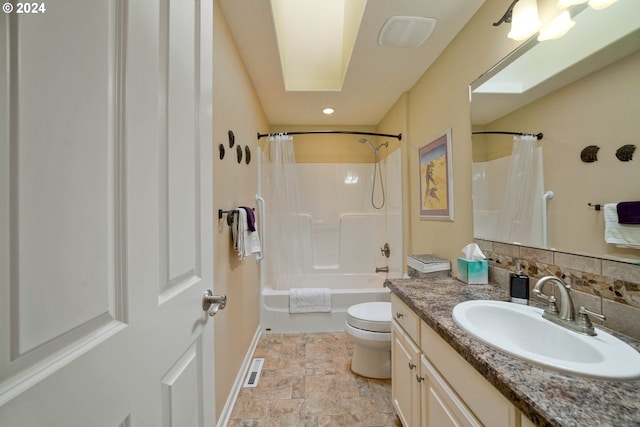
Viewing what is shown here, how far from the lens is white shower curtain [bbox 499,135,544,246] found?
1.14 meters

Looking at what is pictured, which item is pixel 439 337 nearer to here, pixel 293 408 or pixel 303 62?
pixel 293 408

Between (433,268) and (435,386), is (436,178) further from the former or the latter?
(435,386)

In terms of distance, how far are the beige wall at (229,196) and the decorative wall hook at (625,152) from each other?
5.50 ft

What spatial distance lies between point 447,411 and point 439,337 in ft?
0.79

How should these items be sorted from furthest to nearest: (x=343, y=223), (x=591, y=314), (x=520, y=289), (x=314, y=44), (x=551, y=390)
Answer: (x=343, y=223), (x=314, y=44), (x=520, y=289), (x=591, y=314), (x=551, y=390)

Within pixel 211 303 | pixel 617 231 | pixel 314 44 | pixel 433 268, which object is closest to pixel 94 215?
pixel 211 303

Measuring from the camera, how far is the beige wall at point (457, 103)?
1.38 meters

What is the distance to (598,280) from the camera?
2.93ft

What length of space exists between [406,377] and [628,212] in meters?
1.11

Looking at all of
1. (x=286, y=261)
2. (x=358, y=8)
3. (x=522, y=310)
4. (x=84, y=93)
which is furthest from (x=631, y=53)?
(x=286, y=261)

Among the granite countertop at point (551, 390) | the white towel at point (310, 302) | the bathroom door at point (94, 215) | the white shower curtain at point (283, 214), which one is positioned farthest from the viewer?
the white shower curtain at point (283, 214)

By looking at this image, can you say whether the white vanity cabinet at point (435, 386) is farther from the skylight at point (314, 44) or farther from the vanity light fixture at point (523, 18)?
the skylight at point (314, 44)

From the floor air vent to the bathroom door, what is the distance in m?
1.30

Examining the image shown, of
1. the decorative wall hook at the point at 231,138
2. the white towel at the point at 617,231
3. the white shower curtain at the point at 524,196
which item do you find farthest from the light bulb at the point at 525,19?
the decorative wall hook at the point at 231,138
